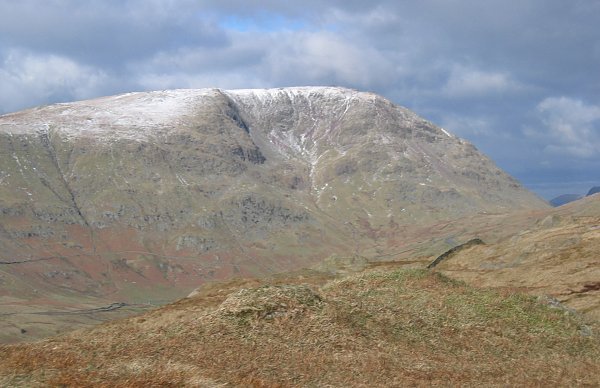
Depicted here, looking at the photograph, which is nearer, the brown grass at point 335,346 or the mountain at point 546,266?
the brown grass at point 335,346

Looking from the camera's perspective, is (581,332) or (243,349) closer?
(243,349)

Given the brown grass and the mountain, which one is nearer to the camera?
the brown grass

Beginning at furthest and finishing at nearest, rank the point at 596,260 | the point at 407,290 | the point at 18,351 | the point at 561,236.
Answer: the point at 561,236
the point at 596,260
the point at 407,290
the point at 18,351

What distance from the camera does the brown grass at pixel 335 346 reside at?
3105cm

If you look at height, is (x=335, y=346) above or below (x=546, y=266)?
above

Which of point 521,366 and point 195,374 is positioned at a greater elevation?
point 195,374

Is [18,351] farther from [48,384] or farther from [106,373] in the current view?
[48,384]

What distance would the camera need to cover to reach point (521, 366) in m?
37.6

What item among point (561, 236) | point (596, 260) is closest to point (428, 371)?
point (596, 260)

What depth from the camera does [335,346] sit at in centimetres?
3691

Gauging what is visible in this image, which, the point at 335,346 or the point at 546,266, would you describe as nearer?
the point at 335,346

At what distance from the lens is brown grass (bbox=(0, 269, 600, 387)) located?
3105cm

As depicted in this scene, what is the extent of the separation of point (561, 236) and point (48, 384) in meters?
90.5

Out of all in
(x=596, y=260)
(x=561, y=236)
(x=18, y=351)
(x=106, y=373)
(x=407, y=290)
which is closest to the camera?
(x=106, y=373)
